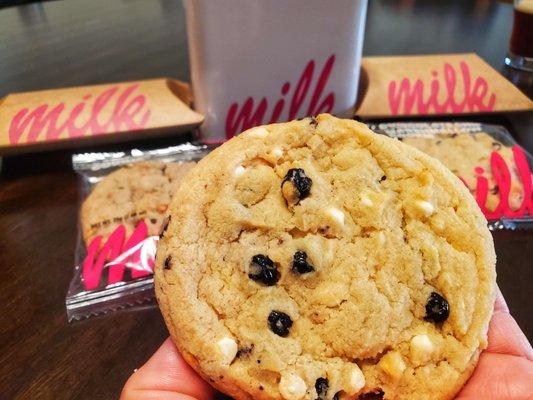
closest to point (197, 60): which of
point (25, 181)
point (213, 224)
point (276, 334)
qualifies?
point (25, 181)

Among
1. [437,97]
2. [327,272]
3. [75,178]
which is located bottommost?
[75,178]

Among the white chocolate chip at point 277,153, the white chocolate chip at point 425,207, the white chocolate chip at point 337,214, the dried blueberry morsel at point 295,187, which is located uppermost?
the white chocolate chip at point 277,153

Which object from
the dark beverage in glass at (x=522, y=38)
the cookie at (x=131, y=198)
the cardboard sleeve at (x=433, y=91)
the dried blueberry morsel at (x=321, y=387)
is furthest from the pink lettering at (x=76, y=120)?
the dark beverage in glass at (x=522, y=38)

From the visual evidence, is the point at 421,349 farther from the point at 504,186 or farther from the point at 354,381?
the point at 504,186

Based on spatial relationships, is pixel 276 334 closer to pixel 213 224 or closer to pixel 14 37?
pixel 213 224

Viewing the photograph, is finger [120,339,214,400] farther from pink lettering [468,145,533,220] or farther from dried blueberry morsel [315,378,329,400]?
pink lettering [468,145,533,220]

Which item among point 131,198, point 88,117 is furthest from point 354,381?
point 88,117

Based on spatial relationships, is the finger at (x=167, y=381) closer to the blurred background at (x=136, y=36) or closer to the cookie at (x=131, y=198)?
the cookie at (x=131, y=198)

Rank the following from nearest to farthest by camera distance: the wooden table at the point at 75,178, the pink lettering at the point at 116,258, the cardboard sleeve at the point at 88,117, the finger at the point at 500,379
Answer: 1. the finger at the point at 500,379
2. the wooden table at the point at 75,178
3. the pink lettering at the point at 116,258
4. the cardboard sleeve at the point at 88,117
